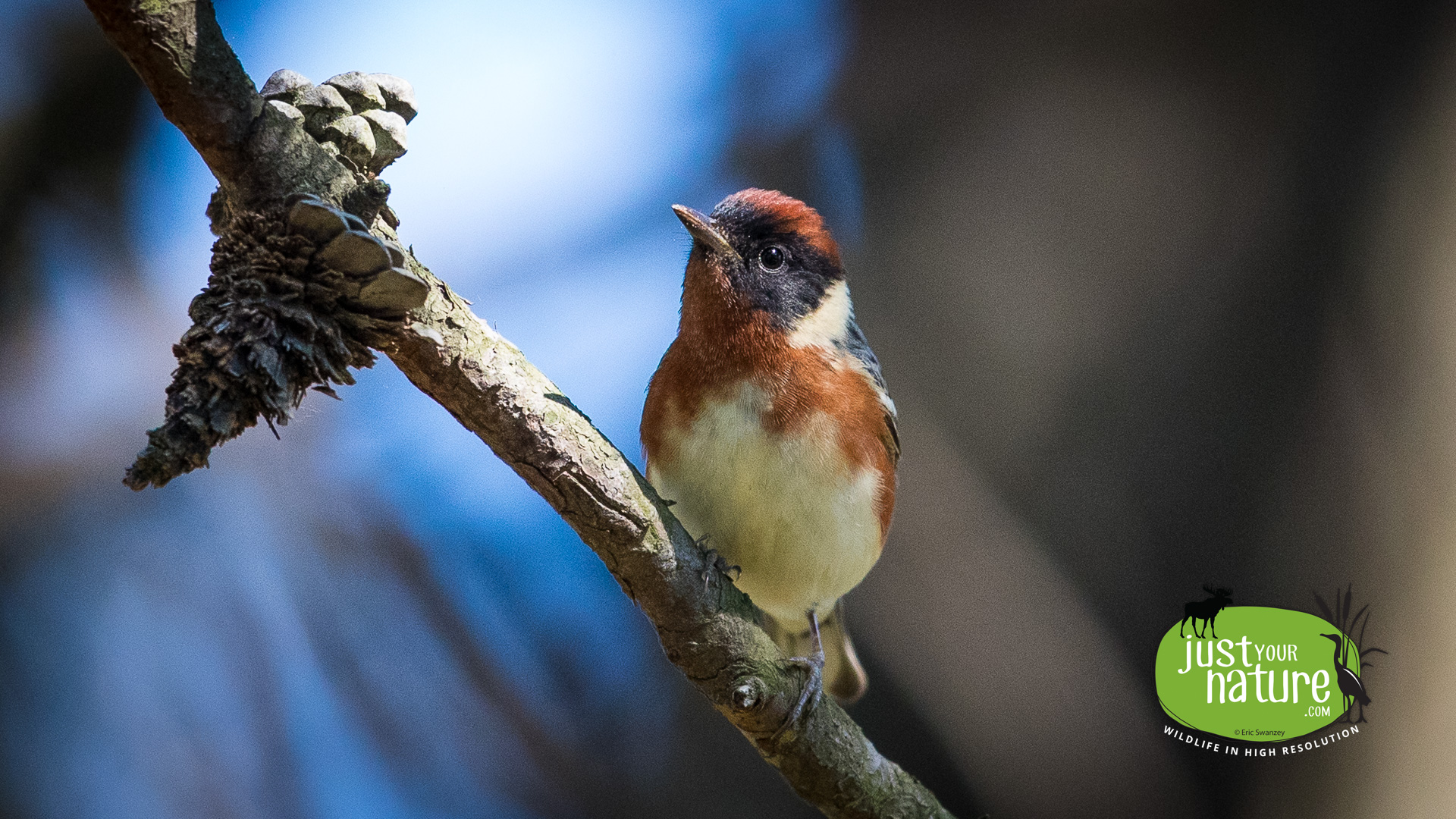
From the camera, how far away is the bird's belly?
1.29 m

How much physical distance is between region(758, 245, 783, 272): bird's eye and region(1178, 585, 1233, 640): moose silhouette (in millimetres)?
1059

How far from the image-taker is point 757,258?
4.52 ft

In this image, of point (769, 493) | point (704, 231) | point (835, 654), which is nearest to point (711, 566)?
point (769, 493)

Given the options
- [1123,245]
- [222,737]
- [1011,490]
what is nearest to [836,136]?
[1123,245]

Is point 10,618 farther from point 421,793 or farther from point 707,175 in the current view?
point 707,175

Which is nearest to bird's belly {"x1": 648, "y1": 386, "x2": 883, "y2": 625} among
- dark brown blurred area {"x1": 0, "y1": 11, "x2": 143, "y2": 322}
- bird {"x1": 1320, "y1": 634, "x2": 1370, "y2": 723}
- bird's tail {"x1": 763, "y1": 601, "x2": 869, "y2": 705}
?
bird's tail {"x1": 763, "y1": 601, "x2": 869, "y2": 705}

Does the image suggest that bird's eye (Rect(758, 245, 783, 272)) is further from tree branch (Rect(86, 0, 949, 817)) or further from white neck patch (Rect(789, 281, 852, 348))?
tree branch (Rect(86, 0, 949, 817))

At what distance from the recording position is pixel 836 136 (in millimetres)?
1862

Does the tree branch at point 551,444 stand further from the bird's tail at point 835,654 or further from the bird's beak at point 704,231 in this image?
the bird's beak at point 704,231

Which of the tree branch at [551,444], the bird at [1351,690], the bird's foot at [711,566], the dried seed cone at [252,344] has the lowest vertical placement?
the dried seed cone at [252,344]

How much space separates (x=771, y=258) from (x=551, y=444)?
0.62m

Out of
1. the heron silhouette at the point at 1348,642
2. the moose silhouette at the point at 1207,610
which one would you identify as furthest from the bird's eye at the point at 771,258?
the heron silhouette at the point at 1348,642

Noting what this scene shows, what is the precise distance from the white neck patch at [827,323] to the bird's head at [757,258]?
0.04 ft

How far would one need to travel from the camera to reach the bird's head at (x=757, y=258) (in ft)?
4.39
